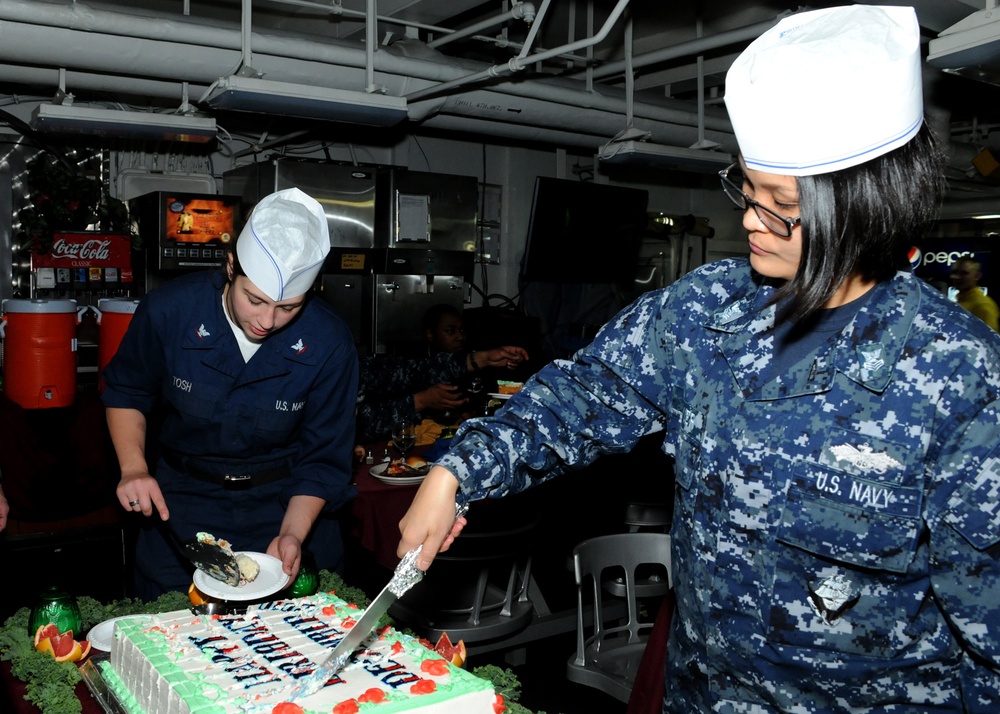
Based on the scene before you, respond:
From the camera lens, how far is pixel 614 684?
2822mm

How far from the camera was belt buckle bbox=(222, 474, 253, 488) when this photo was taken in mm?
2367

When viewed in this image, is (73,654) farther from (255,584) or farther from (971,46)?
(971,46)

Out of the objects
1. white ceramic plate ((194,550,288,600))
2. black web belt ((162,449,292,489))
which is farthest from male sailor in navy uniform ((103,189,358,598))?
white ceramic plate ((194,550,288,600))

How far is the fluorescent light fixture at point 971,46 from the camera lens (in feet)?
9.55

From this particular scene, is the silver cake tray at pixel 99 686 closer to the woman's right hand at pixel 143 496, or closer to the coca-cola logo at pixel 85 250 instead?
the woman's right hand at pixel 143 496

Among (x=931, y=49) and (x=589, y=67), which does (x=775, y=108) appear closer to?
(x=931, y=49)

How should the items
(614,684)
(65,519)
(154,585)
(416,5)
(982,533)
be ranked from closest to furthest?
1. (982,533)
2. (154,585)
3. (614,684)
4. (65,519)
5. (416,5)

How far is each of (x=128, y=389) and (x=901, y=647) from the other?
2133mm

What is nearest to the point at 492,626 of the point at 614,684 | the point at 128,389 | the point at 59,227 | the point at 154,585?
the point at 614,684

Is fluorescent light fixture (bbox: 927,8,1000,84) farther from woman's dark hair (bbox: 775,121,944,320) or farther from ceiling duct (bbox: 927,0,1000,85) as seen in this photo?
woman's dark hair (bbox: 775,121,944,320)

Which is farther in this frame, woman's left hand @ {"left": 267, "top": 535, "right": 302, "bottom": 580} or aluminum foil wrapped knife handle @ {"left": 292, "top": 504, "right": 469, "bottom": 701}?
woman's left hand @ {"left": 267, "top": 535, "right": 302, "bottom": 580}

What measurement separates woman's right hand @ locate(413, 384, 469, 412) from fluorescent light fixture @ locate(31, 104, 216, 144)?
185 centimetres

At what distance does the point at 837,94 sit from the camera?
1137 millimetres

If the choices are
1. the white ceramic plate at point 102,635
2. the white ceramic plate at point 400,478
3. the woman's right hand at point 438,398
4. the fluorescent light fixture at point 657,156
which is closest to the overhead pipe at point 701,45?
the fluorescent light fixture at point 657,156
